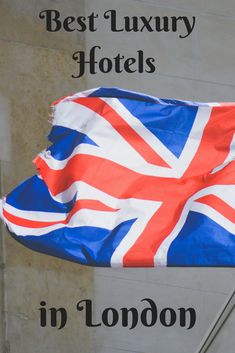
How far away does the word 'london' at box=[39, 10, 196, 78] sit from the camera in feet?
46.1

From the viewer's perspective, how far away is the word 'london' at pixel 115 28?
14.0m

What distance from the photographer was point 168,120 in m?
9.75

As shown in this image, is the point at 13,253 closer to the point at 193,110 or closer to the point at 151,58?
the point at 151,58

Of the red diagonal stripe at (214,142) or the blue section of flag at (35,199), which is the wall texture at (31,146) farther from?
the red diagonal stripe at (214,142)

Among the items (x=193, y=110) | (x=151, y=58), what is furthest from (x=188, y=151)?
(x=151, y=58)

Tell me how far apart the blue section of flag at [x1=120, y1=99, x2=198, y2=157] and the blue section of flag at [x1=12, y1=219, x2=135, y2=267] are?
74cm

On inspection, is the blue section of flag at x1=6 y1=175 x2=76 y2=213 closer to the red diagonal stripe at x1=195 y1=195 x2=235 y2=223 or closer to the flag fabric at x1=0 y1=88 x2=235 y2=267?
the flag fabric at x1=0 y1=88 x2=235 y2=267

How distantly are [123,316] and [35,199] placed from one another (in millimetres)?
3867

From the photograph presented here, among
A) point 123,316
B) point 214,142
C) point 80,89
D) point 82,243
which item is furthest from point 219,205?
point 80,89

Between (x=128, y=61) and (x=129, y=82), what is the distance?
22cm

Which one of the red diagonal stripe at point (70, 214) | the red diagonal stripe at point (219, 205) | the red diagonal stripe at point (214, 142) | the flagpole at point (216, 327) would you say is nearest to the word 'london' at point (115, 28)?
the flagpole at point (216, 327)

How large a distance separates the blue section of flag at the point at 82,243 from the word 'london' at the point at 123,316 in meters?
3.83

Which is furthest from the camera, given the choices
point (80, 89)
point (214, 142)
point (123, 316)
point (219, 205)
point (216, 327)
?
point (80, 89)

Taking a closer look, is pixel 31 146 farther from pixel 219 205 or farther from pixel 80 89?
pixel 219 205
